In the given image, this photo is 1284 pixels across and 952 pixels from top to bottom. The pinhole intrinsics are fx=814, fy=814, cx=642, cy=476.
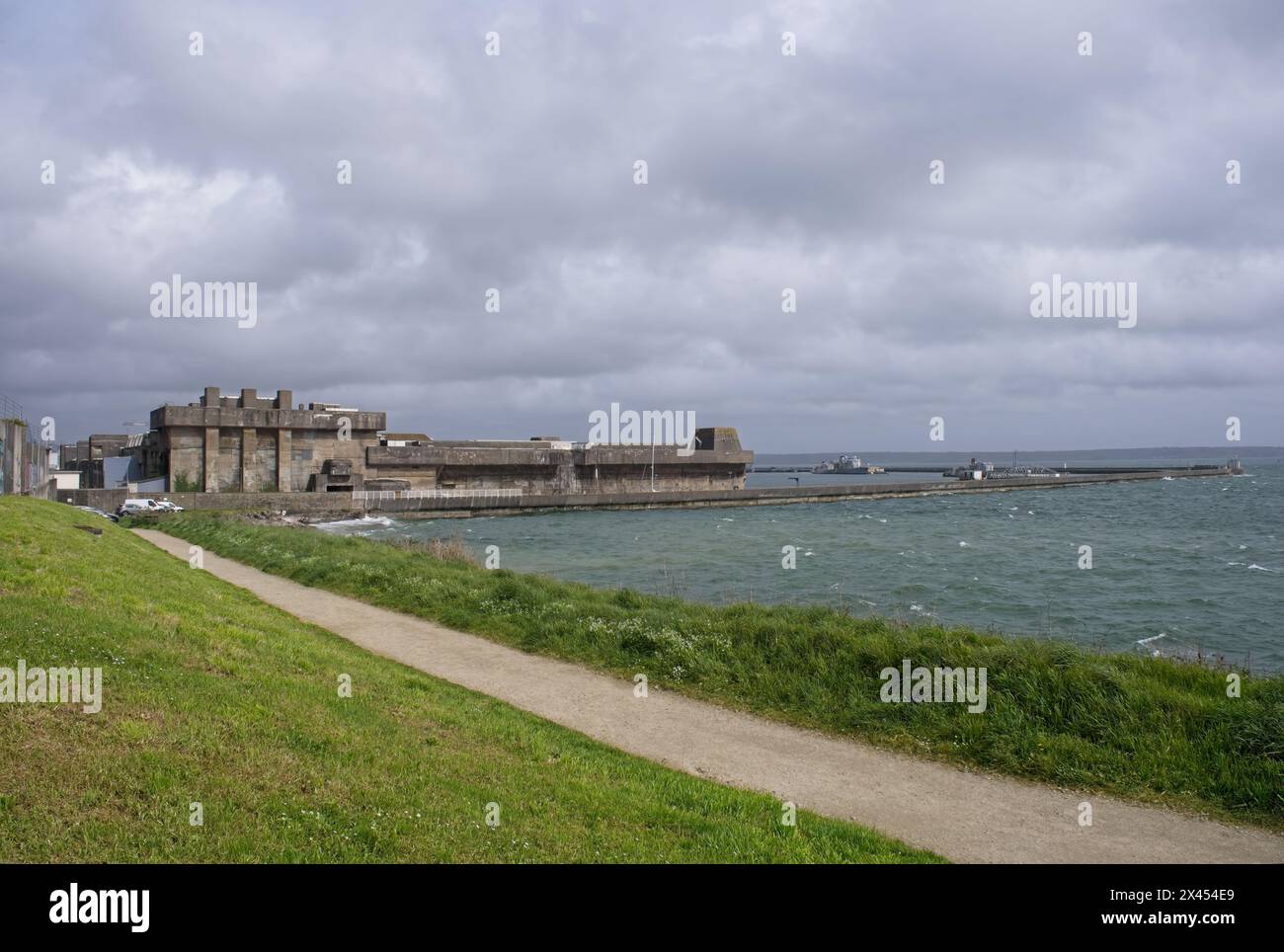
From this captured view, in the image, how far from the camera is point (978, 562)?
32.5m

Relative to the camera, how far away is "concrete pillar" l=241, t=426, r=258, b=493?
60.1 metres

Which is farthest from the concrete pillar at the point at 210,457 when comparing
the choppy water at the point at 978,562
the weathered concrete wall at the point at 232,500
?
the choppy water at the point at 978,562

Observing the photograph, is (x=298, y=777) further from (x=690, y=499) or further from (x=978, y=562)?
(x=690, y=499)

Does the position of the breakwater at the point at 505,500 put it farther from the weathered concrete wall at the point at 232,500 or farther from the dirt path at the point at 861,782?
the dirt path at the point at 861,782

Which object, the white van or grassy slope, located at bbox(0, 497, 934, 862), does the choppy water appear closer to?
the white van

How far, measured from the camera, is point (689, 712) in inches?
396

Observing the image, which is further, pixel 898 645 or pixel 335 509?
pixel 335 509

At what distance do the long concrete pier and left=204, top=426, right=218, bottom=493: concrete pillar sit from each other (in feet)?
35.6

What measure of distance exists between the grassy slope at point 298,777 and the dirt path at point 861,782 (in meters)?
0.60

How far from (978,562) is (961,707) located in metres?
→ 25.3
